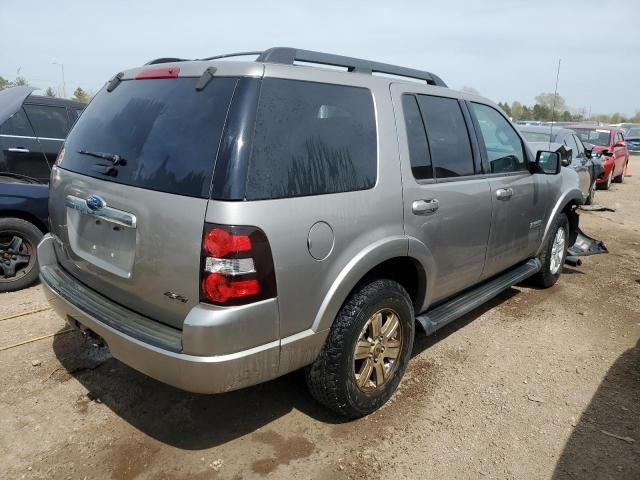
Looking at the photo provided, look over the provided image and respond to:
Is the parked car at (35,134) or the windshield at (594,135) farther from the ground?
the windshield at (594,135)

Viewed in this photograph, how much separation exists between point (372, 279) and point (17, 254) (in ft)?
12.1

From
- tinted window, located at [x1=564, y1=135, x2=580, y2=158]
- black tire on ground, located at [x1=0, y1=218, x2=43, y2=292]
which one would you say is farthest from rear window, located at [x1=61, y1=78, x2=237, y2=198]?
tinted window, located at [x1=564, y1=135, x2=580, y2=158]

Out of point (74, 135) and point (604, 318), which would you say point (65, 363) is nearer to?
point (74, 135)

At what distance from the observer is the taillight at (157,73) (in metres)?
2.54

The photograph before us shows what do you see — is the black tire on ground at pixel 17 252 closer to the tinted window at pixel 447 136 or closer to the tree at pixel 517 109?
the tinted window at pixel 447 136

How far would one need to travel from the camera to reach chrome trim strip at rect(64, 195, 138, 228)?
7.67 feet

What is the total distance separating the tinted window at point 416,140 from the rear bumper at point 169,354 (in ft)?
4.58

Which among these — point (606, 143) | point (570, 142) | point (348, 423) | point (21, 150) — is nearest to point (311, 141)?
point (348, 423)

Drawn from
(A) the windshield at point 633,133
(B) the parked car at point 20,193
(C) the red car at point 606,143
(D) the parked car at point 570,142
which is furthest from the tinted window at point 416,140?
(A) the windshield at point 633,133

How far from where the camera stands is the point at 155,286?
7.47 feet

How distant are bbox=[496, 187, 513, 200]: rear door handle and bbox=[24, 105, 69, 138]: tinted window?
18.2ft

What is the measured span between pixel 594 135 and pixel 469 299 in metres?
12.1

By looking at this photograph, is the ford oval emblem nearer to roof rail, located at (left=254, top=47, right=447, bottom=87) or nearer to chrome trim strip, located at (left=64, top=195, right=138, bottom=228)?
chrome trim strip, located at (left=64, top=195, right=138, bottom=228)

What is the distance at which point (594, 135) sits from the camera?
13.5 m
